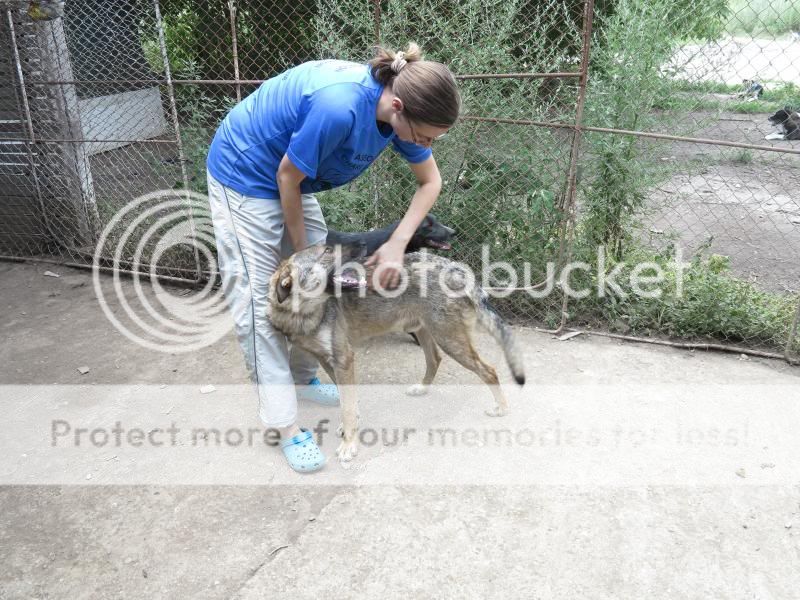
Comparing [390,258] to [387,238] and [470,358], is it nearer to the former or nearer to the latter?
[387,238]

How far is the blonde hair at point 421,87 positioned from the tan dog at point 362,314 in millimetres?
963

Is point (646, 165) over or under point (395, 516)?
over

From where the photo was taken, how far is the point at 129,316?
16.6ft

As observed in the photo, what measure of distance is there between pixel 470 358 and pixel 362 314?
697 millimetres

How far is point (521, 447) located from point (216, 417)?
1.88 metres

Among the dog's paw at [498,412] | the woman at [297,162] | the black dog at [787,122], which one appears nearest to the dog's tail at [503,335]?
the dog's paw at [498,412]

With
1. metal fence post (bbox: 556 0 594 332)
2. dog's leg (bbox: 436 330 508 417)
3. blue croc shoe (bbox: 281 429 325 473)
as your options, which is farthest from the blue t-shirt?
metal fence post (bbox: 556 0 594 332)

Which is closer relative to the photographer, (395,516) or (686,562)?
(686,562)

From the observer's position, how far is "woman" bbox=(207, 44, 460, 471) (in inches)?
97.5

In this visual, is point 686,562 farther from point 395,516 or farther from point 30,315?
point 30,315

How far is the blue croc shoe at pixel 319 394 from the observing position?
3.81 metres

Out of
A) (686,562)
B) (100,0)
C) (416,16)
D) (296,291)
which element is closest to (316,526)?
(296,291)

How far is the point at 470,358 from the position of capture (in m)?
3.52

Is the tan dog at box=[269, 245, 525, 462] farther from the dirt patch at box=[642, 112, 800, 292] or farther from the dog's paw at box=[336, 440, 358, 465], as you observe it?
the dirt patch at box=[642, 112, 800, 292]
